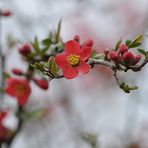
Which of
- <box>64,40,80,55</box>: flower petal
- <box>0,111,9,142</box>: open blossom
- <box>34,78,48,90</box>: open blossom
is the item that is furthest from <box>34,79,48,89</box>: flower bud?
<box>0,111,9,142</box>: open blossom

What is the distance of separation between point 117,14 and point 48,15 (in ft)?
3.74

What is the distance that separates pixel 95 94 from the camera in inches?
206

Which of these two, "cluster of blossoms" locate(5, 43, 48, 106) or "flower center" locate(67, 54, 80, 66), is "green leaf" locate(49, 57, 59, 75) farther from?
"cluster of blossoms" locate(5, 43, 48, 106)

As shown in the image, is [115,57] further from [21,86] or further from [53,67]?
[21,86]

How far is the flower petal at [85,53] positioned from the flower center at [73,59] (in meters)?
0.01

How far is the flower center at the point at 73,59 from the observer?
152cm

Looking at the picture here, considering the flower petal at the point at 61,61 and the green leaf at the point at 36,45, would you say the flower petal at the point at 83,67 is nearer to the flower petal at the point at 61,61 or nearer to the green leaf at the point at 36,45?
the flower petal at the point at 61,61

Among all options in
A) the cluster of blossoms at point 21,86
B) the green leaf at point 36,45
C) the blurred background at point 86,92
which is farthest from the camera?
the blurred background at point 86,92

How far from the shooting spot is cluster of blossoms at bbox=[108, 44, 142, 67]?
4.83 feet

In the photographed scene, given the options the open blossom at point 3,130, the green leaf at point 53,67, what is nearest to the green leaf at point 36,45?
the green leaf at point 53,67

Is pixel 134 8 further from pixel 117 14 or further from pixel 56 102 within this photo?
pixel 56 102

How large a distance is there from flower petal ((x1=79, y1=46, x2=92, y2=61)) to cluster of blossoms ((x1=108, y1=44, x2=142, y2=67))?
7 centimetres

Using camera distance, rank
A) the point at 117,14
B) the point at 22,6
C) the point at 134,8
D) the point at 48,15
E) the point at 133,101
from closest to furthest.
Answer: the point at 133,101 → the point at 48,15 → the point at 22,6 → the point at 117,14 → the point at 134,8

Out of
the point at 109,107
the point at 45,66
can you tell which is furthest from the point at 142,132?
the point at 45,66
